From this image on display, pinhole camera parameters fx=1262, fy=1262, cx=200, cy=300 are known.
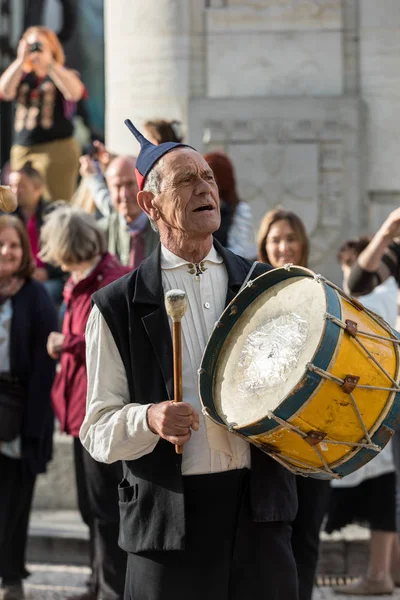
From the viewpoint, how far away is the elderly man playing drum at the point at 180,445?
11.3 feet

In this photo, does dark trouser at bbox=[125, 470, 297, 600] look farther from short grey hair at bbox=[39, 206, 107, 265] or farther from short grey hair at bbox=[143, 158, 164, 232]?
short grey hair at bbox=[39, 206, 107, 265]

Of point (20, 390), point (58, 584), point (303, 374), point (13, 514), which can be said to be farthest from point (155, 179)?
point (58, 584)

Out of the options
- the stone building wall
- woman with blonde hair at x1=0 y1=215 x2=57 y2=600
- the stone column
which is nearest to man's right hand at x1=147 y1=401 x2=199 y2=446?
woman with blonde hair at x1=0 y1=215 x2=57 y2=600

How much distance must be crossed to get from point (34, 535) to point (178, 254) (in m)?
3.53

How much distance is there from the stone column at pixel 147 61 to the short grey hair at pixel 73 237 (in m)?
2.64

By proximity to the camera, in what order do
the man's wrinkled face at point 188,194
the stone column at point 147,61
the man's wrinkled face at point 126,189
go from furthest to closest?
the stone column at point 147,61
the man's wrinkled face at point 126,189
the man's wrinkled face at point 188,194

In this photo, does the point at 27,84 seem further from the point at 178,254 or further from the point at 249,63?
the point at 178,254

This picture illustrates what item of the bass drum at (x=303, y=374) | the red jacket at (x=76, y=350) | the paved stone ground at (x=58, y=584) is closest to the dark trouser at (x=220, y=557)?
the bass drum at (x=303, y=374)

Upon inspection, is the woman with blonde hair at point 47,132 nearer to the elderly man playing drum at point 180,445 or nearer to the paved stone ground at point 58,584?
the paved stone ground at point 58,584

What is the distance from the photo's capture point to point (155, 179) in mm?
3674

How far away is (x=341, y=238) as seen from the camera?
819cm

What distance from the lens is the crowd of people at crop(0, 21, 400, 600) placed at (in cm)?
347

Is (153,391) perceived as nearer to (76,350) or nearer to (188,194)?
(188,194)

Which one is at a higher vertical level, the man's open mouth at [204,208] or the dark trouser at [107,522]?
the man's open mouth at [204,208]
